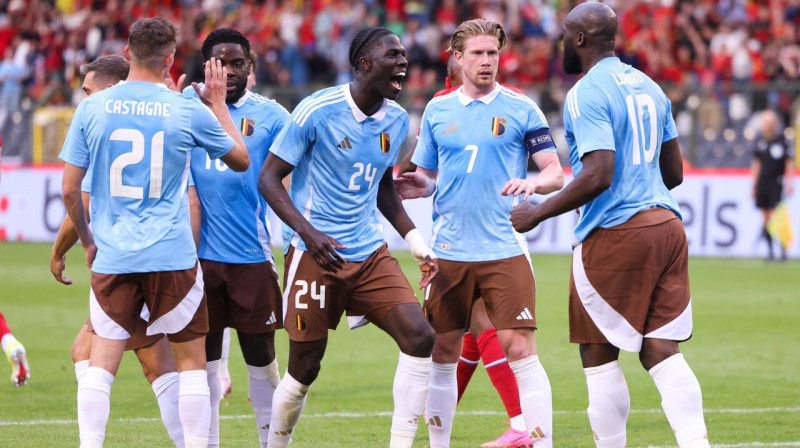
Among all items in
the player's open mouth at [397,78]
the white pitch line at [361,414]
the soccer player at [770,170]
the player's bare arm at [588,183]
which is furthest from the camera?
the soccer player at [770,170]

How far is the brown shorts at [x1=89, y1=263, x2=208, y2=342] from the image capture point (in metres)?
5.92

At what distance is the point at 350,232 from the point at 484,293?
890 mm

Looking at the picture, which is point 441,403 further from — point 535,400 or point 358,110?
point 358,110

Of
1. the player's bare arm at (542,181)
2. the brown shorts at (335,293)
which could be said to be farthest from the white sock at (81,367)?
the player's bare arm at (542,181)

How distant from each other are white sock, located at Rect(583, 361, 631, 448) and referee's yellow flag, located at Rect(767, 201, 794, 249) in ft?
46.7

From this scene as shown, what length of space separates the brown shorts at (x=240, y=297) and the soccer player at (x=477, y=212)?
96 cm

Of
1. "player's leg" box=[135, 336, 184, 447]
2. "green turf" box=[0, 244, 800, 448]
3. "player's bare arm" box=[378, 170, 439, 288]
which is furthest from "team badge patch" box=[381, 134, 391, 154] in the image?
"green turf" box=[0, 244, 800, 448]

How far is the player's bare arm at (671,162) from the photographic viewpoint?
6.33 metres

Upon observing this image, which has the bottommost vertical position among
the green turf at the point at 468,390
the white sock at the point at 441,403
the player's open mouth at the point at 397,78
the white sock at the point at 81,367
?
the green turf at the point at 468,390

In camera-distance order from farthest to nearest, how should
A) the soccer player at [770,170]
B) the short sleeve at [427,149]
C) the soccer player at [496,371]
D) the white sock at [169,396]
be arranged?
1. the soccer player at [770,170]
2. the soccer player at [496,371]
3. the short sleeve at [427,149]
4. the white sock at [169,396]

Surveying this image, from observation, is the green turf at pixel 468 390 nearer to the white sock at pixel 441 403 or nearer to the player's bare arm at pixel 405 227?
the white sock at pixel 441 403

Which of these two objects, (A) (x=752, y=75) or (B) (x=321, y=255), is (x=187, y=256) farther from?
(A) (x=752, y=75)

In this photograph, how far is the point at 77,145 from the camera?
594 centimetres

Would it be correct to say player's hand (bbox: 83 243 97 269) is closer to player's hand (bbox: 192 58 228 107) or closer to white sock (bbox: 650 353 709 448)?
player's hand (bbox: 192 58 228 107)
